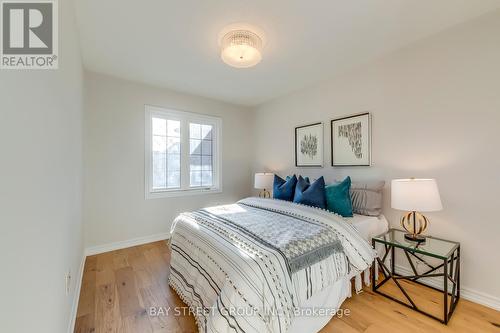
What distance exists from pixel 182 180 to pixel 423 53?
3584 millimetres

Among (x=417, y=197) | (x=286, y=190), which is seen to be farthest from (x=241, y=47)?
(x=417, y=197)

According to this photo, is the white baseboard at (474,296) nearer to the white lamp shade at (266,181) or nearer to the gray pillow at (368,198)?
the gray pillow at (368,198)

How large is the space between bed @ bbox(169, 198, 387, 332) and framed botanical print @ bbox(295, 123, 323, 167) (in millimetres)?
1172

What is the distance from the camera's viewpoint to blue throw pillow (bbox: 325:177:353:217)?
2.33m

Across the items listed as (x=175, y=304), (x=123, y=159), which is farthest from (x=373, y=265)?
(x=123, y=159)

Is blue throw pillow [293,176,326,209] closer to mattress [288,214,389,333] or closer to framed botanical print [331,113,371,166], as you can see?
mattress [288,214,389,333]

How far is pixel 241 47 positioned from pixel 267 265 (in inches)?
71.7

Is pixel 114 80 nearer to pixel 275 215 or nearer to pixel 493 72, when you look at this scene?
pixel 275 215

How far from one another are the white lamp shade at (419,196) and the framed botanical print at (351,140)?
0.79 m

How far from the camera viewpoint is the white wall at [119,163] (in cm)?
288

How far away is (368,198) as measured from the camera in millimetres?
2420

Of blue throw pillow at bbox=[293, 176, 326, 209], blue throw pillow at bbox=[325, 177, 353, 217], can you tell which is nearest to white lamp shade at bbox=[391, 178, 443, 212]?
blue throw pillow at bbox=[325, 177, 353, 217]

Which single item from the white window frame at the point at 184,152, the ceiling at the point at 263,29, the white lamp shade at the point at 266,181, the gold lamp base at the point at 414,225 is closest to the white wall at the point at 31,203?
the ceiling at the point at 263,29

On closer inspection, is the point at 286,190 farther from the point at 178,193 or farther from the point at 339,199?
the point at 178,193
